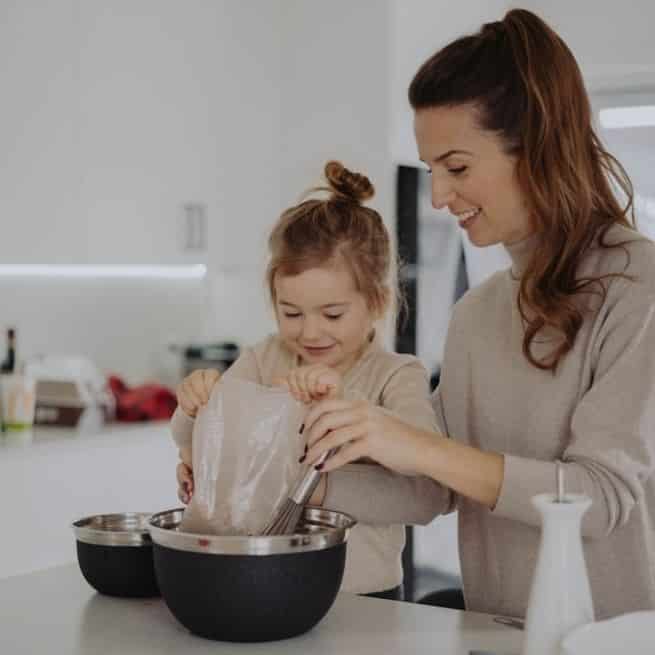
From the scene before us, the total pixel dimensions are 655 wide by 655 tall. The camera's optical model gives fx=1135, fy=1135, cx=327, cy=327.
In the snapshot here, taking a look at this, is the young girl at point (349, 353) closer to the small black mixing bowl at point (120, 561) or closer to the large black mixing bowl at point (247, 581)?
the small black mixing bowl at point (120, 561)

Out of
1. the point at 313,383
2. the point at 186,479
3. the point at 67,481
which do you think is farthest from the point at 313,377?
the point at 67,481

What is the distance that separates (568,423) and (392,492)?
0.26 meters

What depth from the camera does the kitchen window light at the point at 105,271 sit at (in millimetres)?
3455

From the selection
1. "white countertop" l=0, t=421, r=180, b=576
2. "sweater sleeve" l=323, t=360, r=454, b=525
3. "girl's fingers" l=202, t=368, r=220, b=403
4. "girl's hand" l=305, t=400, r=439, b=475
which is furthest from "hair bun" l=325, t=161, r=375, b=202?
"white countertop" l=0, t=421, r=180, b=576

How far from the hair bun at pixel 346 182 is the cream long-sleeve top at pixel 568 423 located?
0.27 meters

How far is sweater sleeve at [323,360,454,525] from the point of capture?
1.57m

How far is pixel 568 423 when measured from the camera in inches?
60.2

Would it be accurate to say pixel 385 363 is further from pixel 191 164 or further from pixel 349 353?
pixel 191 164

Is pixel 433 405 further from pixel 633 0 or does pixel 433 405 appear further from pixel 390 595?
pixel 633 0

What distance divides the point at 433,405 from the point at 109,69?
212cm

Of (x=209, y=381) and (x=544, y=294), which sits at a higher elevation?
(x=544, y=294)

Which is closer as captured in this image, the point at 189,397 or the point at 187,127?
the point at 189,397

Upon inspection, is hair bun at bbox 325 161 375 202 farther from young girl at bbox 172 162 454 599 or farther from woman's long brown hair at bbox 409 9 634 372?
woman's long brown hair at bbox 409 9 634 372

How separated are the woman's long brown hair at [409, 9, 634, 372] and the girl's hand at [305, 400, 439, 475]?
0.96ft
